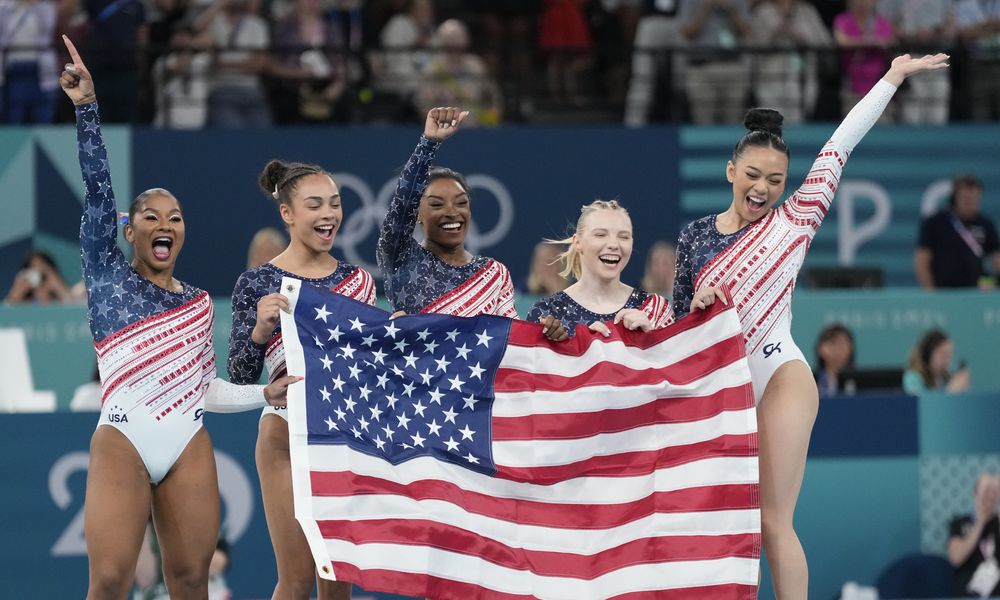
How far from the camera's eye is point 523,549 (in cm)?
574

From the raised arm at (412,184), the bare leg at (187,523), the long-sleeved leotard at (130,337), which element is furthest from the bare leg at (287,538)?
the raised arm at (412,184)

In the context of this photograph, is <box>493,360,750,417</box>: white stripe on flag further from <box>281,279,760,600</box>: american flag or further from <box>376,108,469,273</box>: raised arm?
<box>376,108,469,273</box>: raised arm

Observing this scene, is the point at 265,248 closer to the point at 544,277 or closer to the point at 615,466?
the point at 544,277

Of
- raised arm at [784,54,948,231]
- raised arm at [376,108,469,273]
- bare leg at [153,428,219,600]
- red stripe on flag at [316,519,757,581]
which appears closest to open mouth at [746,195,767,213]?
raised arm at [784,54,948,231]

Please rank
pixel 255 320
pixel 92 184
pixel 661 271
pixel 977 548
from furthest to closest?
1. pixel 661 271
2. pixel 977 548
3. pixel 255 320
4. pixel 92 184

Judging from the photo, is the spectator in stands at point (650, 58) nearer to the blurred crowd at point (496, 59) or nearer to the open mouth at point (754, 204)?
the blurred crowd at point (496, 59)

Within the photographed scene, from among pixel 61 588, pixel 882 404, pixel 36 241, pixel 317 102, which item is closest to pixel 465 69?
pixel 317 102

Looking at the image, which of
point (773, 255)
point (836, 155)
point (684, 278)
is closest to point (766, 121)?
point (836, 155)

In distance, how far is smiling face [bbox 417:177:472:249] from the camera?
6023 millimetres

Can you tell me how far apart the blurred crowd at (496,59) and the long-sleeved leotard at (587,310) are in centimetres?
510

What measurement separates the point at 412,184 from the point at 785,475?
1.84 metres

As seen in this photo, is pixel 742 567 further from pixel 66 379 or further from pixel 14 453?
pixel 66 379

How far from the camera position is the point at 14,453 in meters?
7.95

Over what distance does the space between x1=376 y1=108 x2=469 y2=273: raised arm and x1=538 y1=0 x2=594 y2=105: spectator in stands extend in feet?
18.6
